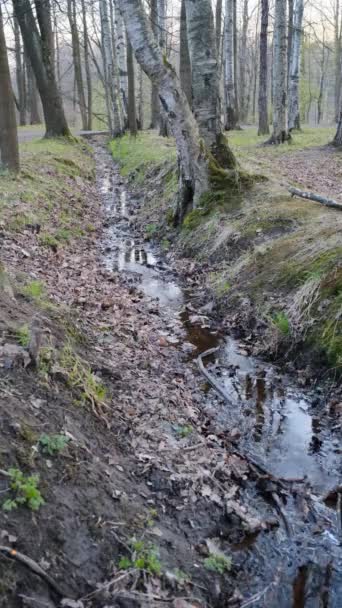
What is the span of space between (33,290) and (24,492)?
9.80ft

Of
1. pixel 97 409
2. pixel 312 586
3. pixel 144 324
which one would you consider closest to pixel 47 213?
pixel 144 324

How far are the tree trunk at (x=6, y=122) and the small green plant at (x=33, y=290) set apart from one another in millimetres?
6319

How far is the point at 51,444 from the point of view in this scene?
3145 millimetres

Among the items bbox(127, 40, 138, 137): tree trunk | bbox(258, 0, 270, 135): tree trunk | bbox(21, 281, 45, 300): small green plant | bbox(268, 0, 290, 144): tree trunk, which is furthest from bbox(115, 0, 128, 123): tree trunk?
bbox(21, 281, 45, 300): small green plant

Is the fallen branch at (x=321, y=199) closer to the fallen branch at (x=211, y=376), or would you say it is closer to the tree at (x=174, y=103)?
the tree at (x=174, y=103)

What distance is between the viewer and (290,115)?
24141mm

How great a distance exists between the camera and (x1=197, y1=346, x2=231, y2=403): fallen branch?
4.88 meters

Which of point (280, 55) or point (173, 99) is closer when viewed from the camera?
point (173, 99)

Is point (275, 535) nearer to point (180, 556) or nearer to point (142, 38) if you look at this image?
point (180, 556)

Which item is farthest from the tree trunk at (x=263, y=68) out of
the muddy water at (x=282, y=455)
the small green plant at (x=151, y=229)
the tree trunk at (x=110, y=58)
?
the muddy water at (x=282, y=455)

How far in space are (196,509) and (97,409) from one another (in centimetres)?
109

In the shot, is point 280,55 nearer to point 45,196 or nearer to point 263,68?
point 263,68

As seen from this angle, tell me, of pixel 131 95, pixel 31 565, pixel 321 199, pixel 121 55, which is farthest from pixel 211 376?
pixel 121 55

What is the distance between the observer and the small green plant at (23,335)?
13.0ft
